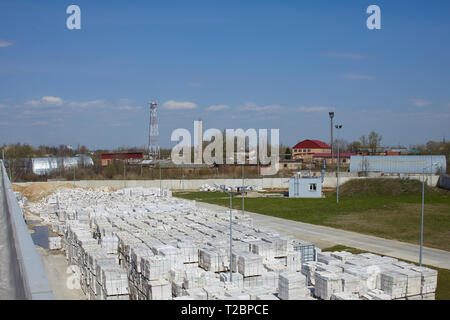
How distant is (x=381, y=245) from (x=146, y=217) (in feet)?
45.9

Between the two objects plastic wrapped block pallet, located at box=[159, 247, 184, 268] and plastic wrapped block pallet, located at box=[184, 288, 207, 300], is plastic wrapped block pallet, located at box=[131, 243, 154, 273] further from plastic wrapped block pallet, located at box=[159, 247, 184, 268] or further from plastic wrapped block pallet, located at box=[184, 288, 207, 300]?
plastic wrapped block pallet, located at box=[184, 288, 207, 300]

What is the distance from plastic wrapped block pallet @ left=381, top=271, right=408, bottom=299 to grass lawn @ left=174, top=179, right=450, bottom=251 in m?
11.6

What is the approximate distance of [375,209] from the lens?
35531 mm

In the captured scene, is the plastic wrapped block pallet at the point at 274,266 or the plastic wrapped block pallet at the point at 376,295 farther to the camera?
the plastic wrapped block pallet at the point at 274,266

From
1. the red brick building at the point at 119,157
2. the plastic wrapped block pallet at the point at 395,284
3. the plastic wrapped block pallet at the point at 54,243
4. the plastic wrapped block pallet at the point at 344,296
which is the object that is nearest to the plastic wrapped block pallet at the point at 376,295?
the plastic wrapped block pallet at the point at 395,284

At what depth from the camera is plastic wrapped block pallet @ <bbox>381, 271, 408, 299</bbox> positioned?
1135 centimetres

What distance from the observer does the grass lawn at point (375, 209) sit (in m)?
25.6

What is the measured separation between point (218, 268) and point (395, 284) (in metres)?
5.82

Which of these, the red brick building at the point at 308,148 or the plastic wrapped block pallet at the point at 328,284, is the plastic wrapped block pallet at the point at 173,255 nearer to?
the plastic wrapped block pallet at the point at 328,284

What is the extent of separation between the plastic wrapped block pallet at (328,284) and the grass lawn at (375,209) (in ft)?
42.5

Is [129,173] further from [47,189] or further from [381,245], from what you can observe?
[381,245]

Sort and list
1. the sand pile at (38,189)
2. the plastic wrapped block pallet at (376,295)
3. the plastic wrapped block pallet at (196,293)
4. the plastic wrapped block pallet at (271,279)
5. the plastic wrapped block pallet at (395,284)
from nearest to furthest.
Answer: the plastic wrapped block pallet at (196,293) → the plastic wrapped block pallet at (376,295) → the plastic wrapped block pallet at (395,284) → the plastic wrapped block pallet at (271,279) → the sand pile at (38,189)

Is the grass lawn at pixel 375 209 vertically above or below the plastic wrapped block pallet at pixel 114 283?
below
